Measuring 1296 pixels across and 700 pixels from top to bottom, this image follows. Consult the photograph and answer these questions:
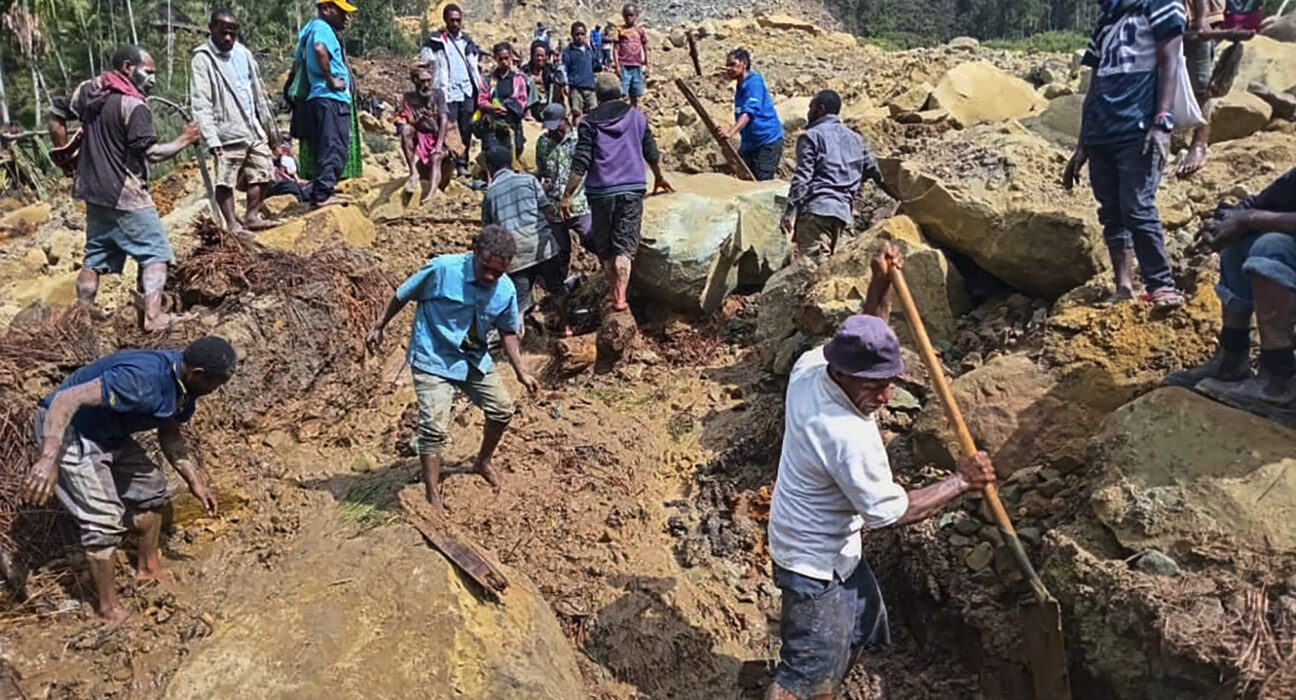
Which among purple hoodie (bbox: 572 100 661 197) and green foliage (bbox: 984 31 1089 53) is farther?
green foliage (bbox: 984 31 1089 53)

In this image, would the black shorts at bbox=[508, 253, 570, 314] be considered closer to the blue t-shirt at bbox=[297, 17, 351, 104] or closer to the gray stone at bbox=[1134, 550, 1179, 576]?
the blue t-shirt at bbox=[297, 17, 351, 104]

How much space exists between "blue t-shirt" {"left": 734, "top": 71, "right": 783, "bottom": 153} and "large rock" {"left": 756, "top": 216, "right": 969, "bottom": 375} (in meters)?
2.28

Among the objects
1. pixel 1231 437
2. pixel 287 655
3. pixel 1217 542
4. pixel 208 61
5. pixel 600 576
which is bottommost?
pixel 600 576

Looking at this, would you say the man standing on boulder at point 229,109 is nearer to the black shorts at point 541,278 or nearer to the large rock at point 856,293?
the black shorts at point 541,278

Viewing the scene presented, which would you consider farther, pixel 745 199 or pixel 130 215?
pixel 745 199

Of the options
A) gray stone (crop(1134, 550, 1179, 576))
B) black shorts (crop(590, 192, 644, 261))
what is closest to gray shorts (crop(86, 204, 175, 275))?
black shorts (crop(590, 192, 644, 261))

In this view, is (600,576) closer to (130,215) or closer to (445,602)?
(445,602)

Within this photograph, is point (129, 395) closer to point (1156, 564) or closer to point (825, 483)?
point (825, 483)

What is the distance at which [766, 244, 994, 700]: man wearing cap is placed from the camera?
286cm

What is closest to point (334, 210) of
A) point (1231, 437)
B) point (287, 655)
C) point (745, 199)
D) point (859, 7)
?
point (745, 199)

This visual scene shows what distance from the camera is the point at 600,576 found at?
4.57 m

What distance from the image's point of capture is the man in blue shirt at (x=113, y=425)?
12.7ft

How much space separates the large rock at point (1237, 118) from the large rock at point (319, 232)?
6492 millimetres

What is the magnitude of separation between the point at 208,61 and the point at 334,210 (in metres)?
1.51
